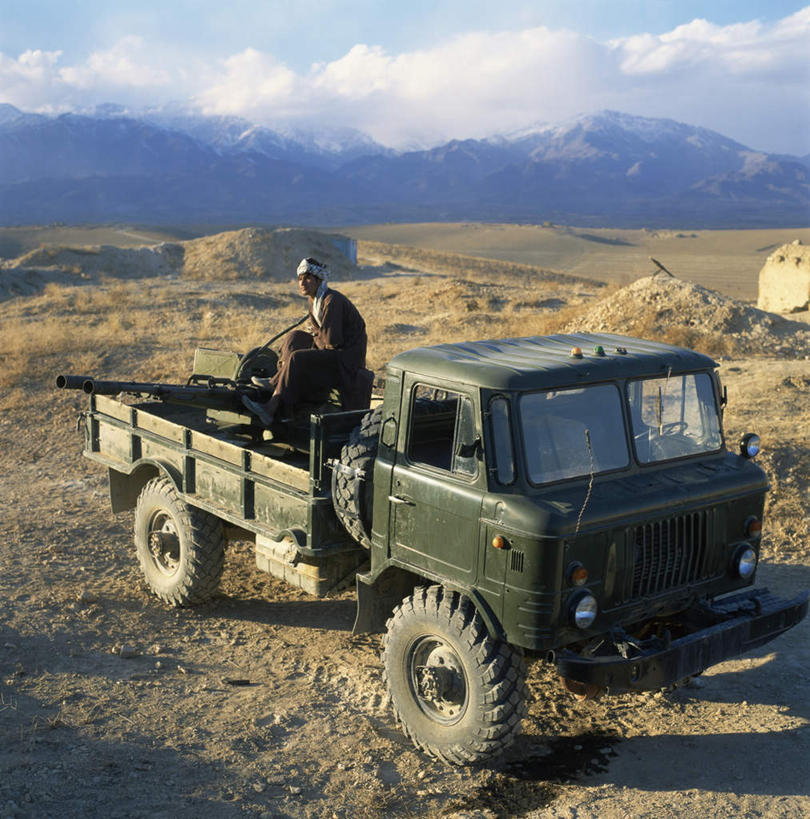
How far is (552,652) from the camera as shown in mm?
5133

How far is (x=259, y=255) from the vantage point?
129ft

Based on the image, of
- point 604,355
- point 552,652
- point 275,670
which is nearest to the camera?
point 552,652

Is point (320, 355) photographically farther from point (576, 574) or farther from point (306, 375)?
point (576, 574)

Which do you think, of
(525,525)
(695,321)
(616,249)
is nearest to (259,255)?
(695,321)

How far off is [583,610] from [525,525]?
56 centimetres

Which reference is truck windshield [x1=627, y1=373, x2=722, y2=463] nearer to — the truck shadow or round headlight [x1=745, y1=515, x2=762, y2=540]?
round headlight [x1=745, y1=515, x2=762, y2=540]

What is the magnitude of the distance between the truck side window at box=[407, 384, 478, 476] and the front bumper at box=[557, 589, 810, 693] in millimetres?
1209

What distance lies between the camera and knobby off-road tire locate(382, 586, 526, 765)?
17.0ft

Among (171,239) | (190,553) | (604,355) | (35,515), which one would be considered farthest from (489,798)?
(171,239)

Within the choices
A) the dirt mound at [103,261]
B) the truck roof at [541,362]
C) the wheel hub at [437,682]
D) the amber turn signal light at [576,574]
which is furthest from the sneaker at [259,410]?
the dirt mound at [103,261]

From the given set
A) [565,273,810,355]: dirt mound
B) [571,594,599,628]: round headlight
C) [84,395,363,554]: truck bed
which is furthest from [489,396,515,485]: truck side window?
[565,273,810,355]: dirt mound

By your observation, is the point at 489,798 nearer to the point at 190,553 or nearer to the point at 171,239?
the point at 190,553

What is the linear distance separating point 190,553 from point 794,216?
586 feet

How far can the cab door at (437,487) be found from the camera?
5242 millimetres
